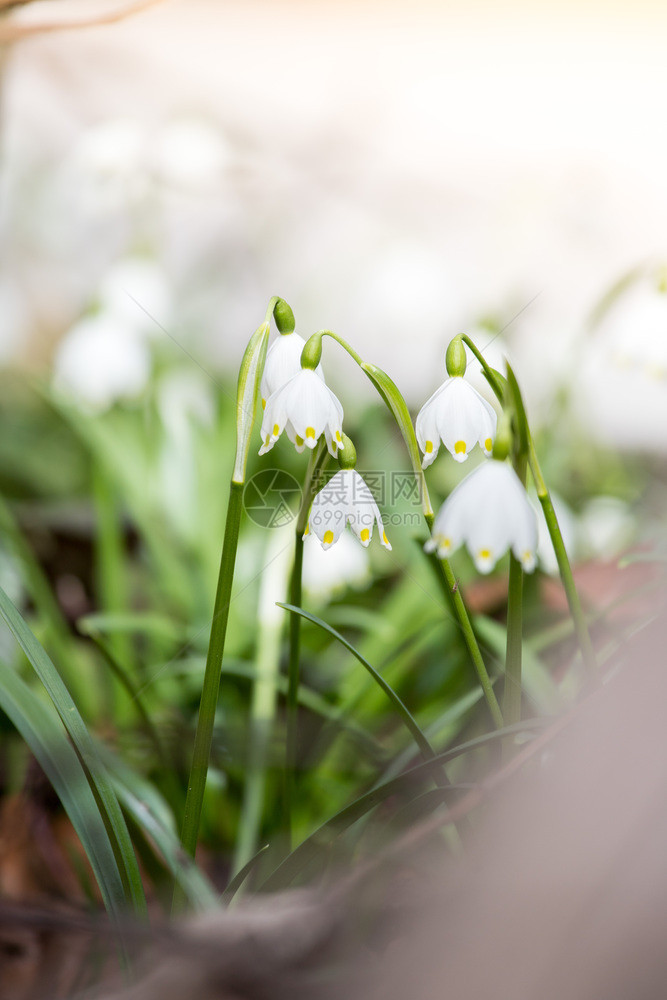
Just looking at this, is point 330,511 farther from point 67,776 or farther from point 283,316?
point 67,776

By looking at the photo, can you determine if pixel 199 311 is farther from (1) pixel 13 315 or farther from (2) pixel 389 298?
(2) pixel 389 298

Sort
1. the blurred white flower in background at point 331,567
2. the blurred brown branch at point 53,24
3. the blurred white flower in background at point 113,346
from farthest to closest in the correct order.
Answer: the blurred white flower in background at point 113,346, the blurred white flower in background at point 331,567, the blurred brown branch at point 53,24

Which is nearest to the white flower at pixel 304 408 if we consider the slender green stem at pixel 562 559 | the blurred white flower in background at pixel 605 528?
the slender green stem at pixel 562 559

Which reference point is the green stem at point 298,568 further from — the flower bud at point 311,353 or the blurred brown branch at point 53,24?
the blurred brown branch at point 53,24

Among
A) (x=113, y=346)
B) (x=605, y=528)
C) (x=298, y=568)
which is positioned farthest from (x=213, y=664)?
(x=605, y=528)

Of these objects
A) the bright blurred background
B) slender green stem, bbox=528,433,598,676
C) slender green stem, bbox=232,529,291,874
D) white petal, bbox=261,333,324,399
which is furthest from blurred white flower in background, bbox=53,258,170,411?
slender green stem, bbox=528,433,598,676

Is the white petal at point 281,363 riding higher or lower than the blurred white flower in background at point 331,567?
higher

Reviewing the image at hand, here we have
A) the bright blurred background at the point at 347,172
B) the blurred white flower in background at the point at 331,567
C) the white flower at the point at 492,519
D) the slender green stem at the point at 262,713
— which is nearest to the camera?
the white flower at the point at 492,519
